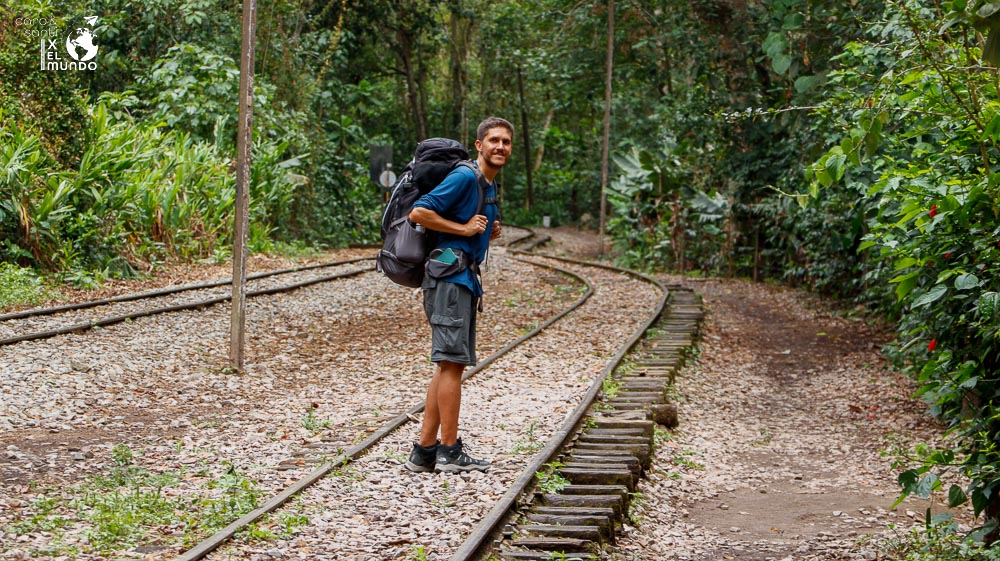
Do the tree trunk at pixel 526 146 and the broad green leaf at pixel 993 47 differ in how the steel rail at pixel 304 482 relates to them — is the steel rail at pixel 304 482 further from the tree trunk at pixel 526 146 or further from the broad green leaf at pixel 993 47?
the tree trunk at pixel 526 146

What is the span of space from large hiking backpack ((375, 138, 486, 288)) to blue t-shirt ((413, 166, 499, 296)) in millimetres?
56

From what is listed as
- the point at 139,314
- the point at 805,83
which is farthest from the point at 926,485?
the point at 139,314

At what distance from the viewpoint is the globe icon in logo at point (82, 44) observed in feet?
63.0

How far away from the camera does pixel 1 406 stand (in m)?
7.46

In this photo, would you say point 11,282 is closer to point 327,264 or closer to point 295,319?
point 295,319

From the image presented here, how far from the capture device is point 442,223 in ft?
19.0

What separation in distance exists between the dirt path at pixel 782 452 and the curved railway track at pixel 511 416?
0.62 metres

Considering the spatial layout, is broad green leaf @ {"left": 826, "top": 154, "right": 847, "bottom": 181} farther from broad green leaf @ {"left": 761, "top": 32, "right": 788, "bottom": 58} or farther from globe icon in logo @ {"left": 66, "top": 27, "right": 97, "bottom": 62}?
globe icon in logo @ {"left": 66, "top": 27, "right": 97, "bottom": 62}

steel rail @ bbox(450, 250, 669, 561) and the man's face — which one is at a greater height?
the man's face

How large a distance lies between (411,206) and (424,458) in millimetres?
1437

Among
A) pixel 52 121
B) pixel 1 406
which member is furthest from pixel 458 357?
pixel 52 121

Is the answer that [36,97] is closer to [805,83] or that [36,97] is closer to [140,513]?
[805,83]

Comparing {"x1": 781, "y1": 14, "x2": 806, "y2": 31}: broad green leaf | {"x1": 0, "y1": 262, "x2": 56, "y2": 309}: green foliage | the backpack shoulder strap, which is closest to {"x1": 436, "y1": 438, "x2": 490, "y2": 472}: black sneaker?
the backpack shoulder strap

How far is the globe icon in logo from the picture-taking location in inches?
757
